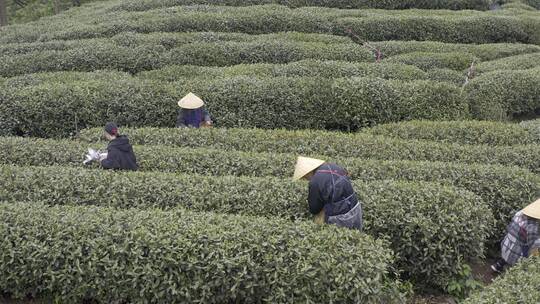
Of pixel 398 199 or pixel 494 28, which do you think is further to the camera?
pixel 494 28

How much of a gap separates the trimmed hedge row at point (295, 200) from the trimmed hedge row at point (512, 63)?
1044 cm

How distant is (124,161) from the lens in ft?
29.7

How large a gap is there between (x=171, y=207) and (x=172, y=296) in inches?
79.3

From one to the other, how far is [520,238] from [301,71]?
9022 mm

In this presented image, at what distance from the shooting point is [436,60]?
17.6 metres

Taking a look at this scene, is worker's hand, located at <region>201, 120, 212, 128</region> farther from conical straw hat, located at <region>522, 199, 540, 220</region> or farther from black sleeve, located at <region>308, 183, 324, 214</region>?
conical straw hat, located at <region>522, 199, 540, 220</region>

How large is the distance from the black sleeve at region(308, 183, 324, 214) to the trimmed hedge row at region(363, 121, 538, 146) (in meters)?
5.13

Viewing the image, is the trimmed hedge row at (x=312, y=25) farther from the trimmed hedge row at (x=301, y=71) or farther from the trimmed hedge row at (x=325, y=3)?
the trimmed hedge row at (x=301, y=71)

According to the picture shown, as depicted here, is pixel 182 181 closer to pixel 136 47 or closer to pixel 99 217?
pixel 99 217

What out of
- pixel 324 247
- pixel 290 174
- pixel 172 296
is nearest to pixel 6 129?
pixel 290 174

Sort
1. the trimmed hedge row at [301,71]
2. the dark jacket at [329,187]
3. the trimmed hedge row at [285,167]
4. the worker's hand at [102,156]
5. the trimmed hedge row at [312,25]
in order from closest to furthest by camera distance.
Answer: the dark jacket at [329,187] < the trimmed hedge row at [285,167] < the worker's hand at [102,156] < the trimmed hedge row at [301,71] < the trimmed hedge row at [312,25]

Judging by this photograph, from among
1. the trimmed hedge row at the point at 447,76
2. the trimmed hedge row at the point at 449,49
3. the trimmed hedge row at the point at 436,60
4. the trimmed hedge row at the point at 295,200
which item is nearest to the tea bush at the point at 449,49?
the trimmed hedge row at the point at 449,49

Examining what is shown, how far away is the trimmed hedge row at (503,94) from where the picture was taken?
1460 cm

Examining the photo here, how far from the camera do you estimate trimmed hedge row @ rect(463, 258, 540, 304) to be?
5.84 meters
